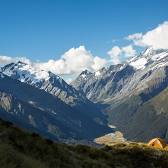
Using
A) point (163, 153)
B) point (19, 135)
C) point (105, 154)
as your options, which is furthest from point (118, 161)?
point (19, 135)

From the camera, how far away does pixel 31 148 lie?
40.5 metres

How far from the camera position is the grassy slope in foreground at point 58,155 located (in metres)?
32.5

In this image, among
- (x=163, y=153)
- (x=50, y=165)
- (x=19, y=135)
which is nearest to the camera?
(x=50, y=165)

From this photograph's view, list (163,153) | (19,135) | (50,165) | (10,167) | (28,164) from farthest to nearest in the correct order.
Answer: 1. (163,153)
2. (19,135)
3. (50,165)
4. (28,164)
5. (10,167)

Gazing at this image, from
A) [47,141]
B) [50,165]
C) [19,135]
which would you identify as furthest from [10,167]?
[47,141]

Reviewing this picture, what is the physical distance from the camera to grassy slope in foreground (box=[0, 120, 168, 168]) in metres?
32.5

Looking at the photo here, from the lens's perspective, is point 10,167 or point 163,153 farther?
point 163,153

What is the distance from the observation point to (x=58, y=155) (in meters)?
43.3

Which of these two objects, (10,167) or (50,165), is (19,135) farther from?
(10,167)

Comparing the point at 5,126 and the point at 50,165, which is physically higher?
the point at 5,126

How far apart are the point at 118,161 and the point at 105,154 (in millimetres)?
2212

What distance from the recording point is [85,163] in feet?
151

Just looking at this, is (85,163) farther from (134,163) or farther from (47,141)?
(134,163)

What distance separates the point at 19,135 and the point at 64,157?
16.2 feet
